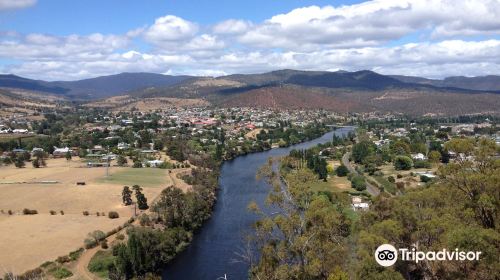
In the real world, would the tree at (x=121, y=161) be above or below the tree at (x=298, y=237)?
below

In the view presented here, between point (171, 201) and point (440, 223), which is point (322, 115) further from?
point (440, 223)

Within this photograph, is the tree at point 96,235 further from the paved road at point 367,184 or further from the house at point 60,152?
the house at point 60,152

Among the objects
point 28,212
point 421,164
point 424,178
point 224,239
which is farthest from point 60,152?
point 424,178

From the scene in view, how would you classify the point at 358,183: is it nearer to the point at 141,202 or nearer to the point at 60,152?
the point at 141,202

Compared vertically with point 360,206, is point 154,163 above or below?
below

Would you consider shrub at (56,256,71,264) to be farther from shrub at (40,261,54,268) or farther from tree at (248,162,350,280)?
tree at (248,162,350,280)

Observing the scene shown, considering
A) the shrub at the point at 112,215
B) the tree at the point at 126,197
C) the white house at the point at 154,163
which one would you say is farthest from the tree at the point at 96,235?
the white house at the point at 154,163
